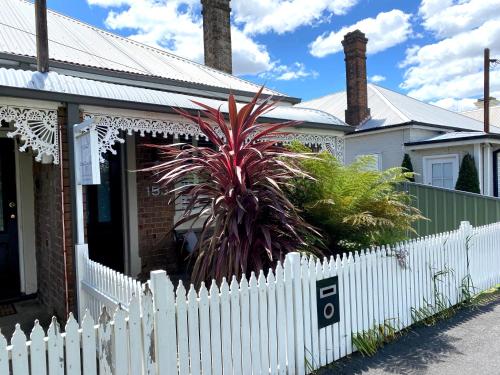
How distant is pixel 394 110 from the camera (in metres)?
15.4

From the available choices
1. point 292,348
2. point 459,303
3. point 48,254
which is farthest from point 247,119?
point 459,303

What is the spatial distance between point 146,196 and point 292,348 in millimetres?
4229

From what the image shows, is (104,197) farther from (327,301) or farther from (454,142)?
(454,142)

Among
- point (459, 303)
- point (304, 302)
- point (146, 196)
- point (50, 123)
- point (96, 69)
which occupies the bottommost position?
point (459, 303)

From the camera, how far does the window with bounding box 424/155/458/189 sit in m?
12.8

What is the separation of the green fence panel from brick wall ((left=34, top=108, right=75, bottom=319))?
6.65m

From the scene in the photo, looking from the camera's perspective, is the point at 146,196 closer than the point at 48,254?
No

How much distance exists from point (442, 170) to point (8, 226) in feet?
40.1

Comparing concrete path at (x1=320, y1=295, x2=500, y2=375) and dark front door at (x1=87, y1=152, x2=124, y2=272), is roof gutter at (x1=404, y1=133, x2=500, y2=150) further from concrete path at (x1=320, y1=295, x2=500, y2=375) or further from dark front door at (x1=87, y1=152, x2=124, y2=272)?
dark front door at (x1=87, y1=152, x2=124, y2=272)

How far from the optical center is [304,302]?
3.81 meters

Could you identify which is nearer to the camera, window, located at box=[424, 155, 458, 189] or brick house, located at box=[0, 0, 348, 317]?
brick house, located at box=[0, 0, 348, 317]

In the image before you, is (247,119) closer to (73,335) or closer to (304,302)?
(304,302)

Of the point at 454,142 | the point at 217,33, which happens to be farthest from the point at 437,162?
the point at 217,33

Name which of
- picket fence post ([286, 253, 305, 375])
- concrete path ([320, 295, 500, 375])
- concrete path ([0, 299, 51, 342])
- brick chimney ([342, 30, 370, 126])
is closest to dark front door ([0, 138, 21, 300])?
concrete path ([0, 299, 51, 342])
